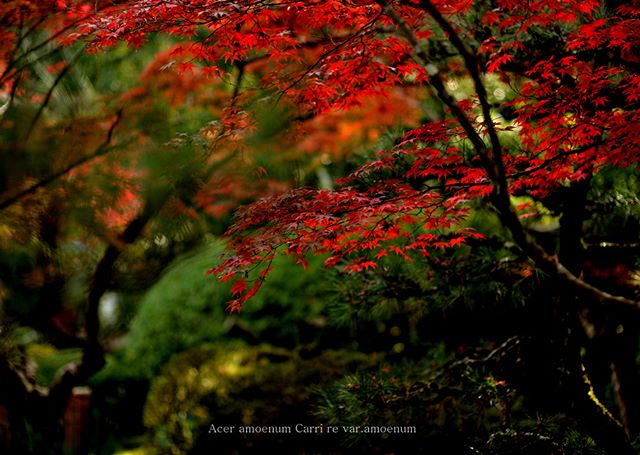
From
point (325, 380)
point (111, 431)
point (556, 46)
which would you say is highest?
point (556, 46)

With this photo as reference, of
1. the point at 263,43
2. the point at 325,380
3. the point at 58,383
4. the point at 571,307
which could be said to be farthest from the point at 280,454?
the point at 263,43

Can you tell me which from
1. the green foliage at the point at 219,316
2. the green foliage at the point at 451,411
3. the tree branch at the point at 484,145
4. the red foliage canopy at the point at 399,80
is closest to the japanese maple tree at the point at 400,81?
the red foliage canopy at the point at 399,80

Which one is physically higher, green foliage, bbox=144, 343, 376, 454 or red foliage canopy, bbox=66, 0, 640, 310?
red foliage canopy, bbox=66, 0, 640, 310

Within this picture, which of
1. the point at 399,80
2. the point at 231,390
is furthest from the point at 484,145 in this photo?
the point at 231,390

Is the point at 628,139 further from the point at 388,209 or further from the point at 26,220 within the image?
the point at 26,220

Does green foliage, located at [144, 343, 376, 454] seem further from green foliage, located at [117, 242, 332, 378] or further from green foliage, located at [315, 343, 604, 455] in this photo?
green foliage, located at [315, 343, 604, 455]

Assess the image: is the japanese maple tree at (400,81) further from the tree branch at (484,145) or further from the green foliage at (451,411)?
the green foliage at (451,411)

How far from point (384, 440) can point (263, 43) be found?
3374 millimetres

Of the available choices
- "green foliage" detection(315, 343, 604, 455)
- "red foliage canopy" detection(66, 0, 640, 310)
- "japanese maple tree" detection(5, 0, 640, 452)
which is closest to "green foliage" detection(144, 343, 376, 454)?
"green foliage" detection(315, 343, 604, 455)

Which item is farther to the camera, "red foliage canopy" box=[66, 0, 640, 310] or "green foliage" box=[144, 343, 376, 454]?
"green foliage" box=[144, 343, 376, 454]

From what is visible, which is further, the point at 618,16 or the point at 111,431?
the point at 111,431

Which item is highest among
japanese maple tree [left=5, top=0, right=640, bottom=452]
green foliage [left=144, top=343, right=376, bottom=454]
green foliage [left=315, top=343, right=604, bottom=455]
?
japanese maple tree [left=5, top=0, right=640, bottom=452]

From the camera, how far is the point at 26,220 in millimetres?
2219

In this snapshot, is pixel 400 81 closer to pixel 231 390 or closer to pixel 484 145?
pixel 484 145
